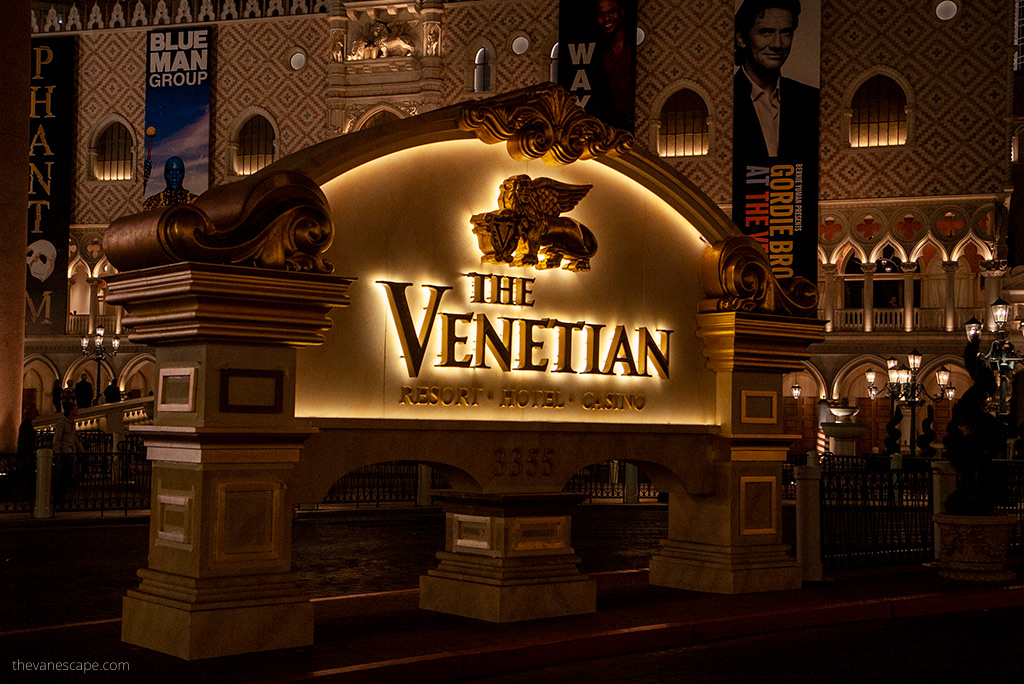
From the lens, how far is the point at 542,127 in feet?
29.8

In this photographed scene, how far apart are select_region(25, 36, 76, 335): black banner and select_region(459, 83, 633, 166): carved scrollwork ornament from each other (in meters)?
35.9

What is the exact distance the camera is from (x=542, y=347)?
909 centimetres

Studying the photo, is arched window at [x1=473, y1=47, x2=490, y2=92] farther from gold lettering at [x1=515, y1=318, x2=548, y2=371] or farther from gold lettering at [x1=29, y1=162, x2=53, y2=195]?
gold lettering at [x1=515, y1=318, x2=548, y2=371]

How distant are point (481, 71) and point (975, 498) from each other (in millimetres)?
31477

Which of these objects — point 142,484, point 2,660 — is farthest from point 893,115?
point 2,660

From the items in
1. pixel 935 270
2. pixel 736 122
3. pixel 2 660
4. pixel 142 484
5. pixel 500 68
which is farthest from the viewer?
pixel 500 68

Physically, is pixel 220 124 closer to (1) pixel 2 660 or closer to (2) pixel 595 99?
(2) pixel 595 99

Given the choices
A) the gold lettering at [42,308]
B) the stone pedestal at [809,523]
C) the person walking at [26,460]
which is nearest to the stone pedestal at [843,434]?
the person walking at [26,460]

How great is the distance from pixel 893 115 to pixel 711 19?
624 centimetres

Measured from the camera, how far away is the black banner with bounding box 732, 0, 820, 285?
3494 centimetres

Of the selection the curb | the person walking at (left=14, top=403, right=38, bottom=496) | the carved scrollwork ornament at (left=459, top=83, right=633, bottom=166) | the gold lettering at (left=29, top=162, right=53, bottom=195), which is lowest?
the curb

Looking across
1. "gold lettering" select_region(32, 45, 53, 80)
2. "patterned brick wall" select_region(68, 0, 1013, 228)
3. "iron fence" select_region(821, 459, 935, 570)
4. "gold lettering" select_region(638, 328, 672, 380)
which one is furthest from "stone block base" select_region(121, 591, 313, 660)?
"gold lettering" select_region(32, 45, 53, 80)

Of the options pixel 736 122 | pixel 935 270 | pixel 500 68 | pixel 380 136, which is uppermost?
pixel 500 68

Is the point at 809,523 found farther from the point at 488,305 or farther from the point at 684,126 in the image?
the point at 684,126
